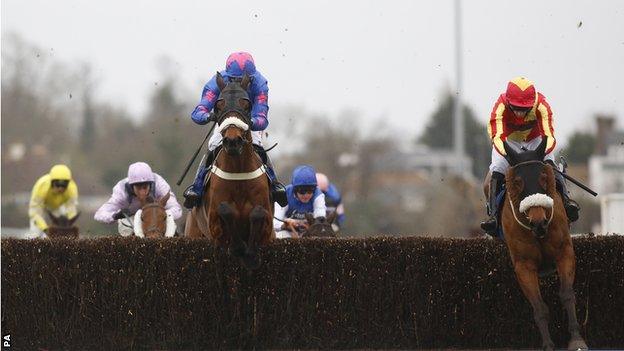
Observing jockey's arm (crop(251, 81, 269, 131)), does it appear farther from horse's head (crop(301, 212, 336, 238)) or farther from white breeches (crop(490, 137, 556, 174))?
horse's head (crop(301, 212, 336, 238))

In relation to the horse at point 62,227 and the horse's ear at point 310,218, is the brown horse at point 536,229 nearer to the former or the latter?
the horse's ear at point 310,218

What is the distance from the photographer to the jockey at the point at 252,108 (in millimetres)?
9742

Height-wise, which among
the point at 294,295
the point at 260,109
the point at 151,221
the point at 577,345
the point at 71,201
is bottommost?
the point at 577,345

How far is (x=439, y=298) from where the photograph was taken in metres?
10.4

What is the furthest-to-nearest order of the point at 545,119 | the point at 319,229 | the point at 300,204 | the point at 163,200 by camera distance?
the point at 300,204 < the point at 319,229 < the point at 163,200 < the point at 545,119

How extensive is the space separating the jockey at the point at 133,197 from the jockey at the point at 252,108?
2.19 meters

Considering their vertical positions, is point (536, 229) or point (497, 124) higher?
point (497, 124)

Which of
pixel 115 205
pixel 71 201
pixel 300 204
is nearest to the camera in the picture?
pixel 115 205

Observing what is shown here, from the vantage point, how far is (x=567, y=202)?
9.62 m

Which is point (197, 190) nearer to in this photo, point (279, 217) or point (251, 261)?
point (251, 261)

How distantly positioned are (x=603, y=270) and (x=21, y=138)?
1826 inches

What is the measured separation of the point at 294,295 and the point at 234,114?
182 centimetres

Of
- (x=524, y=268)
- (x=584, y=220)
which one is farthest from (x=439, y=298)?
(x=584, y=220)

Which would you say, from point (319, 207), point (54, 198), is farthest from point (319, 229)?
point (54, 198)
